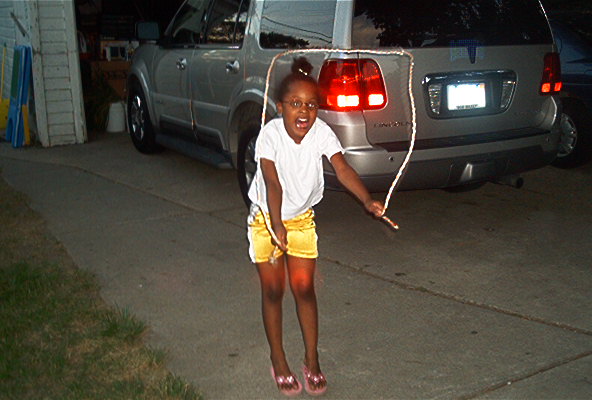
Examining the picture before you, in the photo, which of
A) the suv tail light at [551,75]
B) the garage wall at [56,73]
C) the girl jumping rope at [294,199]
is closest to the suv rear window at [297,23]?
the suv tail light at [551,75]

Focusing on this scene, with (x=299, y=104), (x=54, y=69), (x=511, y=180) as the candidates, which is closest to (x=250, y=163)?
(x=511, y=180)

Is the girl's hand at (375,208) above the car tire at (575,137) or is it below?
above

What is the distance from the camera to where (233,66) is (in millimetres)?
6855

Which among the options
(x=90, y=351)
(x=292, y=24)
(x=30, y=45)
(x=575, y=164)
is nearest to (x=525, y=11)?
(x=292, y=24)

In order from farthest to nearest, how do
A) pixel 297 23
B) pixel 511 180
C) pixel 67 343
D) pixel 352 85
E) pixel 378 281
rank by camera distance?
pixel 511 180, pixel 297 23, pixel 352 85, pixel 378 281, pixel 67 343

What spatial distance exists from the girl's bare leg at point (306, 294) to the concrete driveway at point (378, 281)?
29cm

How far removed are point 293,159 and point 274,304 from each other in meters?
0.67

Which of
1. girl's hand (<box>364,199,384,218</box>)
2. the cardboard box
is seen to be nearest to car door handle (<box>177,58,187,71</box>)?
girl's hand (<box>364,199,384,218</box>)

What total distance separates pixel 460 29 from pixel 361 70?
2.94 feet

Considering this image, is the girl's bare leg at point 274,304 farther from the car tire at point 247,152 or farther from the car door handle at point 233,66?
the car door handle at point 233,66

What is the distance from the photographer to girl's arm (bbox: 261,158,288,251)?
11.4 feet

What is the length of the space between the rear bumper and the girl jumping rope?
1.84 metres

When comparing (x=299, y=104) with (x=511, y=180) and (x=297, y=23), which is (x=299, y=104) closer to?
(x=297, y=23)

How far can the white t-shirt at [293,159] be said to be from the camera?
3.65 metres
